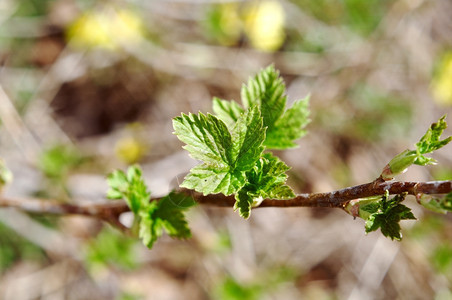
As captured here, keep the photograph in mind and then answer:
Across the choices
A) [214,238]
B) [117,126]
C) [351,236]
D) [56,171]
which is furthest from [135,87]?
[351,236]

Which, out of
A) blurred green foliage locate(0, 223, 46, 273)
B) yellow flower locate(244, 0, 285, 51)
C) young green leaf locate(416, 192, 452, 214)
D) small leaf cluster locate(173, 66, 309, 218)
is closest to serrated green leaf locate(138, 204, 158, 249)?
small leaf cluster locate(173, 66, 309, 218)

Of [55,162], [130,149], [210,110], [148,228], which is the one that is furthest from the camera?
[210,110]

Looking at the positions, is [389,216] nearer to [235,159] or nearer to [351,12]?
[235,159]

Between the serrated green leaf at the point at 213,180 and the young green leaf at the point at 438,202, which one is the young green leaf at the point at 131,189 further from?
the young green leaf at the point at 438,202

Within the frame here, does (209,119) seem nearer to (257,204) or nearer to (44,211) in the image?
(257,204)

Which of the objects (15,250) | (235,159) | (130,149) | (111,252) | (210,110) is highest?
(210,110)

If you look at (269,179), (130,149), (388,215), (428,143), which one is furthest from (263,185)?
(130,149)
